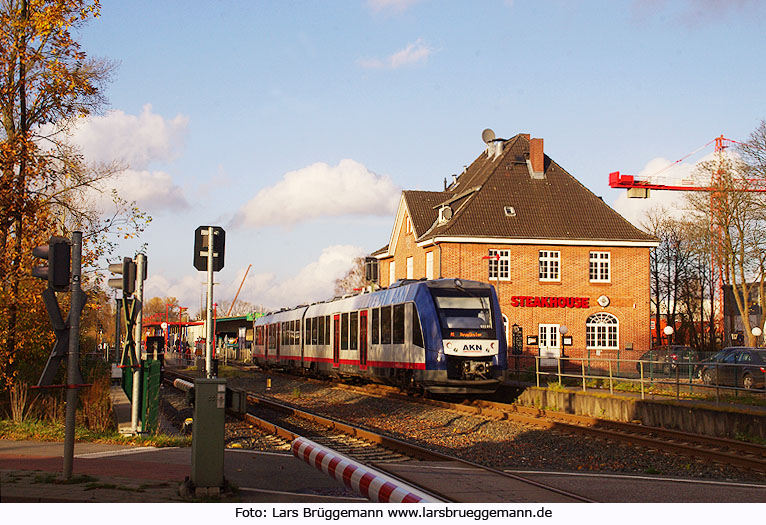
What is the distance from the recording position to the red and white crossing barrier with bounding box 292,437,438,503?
611 centimetres

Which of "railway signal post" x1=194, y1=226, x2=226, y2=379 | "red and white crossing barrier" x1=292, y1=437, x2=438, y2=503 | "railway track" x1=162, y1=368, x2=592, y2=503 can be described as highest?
"railway signal post" x1=194, y1=226, x2=226, y2=379

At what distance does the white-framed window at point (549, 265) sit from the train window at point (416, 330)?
85.2 ft

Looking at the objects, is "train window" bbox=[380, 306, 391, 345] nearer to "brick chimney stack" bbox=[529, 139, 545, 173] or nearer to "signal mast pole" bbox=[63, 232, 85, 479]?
"signal mast pole" bbox=[63, 232, 85, 479]

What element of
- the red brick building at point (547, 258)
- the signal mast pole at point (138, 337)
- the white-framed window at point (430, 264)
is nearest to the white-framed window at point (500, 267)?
the red brick building at point (547, 258)

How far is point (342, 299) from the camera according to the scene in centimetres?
3164

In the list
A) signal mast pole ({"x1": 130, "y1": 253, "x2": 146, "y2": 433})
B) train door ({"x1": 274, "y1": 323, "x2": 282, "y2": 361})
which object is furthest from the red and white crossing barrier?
train door ({"x1": 274, "y1": 323, "x2": 282, "y2": 361})

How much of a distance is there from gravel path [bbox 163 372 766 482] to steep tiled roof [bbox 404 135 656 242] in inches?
1010

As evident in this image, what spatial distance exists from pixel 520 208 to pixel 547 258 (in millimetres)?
3534

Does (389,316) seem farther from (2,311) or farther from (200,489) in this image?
(200,489)

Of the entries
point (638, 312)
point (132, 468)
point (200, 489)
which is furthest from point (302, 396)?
point (638, 312)

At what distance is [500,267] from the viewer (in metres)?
47.2

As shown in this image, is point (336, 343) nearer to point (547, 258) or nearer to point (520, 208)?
point (547, 258)

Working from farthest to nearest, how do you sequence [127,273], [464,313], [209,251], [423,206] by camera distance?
1. [423,206]
2. [464,313]
3. [127,273]
4. [209,251]

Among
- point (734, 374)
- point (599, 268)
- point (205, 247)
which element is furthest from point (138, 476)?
point (599, 268)
